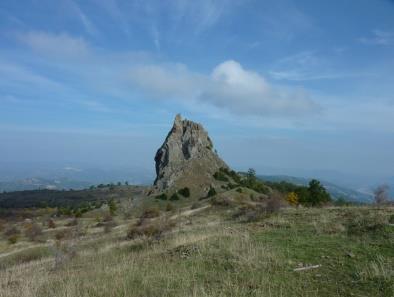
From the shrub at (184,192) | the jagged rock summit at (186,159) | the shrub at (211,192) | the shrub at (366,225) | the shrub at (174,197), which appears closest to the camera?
the shrub at (366,225)

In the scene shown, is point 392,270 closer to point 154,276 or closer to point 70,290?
point 154,276

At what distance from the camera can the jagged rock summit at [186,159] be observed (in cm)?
8038

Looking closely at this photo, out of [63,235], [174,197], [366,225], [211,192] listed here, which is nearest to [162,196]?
[174,197]

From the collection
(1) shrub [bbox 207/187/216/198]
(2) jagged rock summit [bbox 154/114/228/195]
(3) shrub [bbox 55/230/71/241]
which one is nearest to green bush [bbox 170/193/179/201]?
(2) jagged rock summit [bbox 154/114/228/195]

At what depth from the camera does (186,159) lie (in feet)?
288

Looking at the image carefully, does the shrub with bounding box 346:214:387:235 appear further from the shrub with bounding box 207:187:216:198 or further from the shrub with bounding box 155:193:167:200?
the shrub with bounding box 155:193:167:200

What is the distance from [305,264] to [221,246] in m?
2.93

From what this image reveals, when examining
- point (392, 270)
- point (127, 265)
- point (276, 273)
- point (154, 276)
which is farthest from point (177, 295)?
point (392, 270)

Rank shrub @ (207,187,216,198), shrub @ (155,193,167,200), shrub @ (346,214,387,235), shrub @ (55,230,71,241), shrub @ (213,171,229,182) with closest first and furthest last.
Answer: shrub @ (346,214,387,235) → shrub @ (55,230,71,241) → shrub @ (207,187,216,198) → shrub @ (155,193,167,200) → shrub @ (213,171,229,182)

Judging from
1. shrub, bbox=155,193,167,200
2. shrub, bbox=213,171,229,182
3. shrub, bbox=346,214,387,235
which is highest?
shrub, bbox=213,171,229,182

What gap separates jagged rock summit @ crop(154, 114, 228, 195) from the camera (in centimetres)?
8038

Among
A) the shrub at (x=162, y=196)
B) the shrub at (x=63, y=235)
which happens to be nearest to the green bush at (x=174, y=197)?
the shrub at (x=162, y=196)

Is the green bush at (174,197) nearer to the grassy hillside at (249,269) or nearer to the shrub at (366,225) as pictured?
the shrub at (366,225)

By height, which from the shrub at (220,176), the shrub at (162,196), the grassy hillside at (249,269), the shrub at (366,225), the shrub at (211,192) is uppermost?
the shrub at (220,176)
